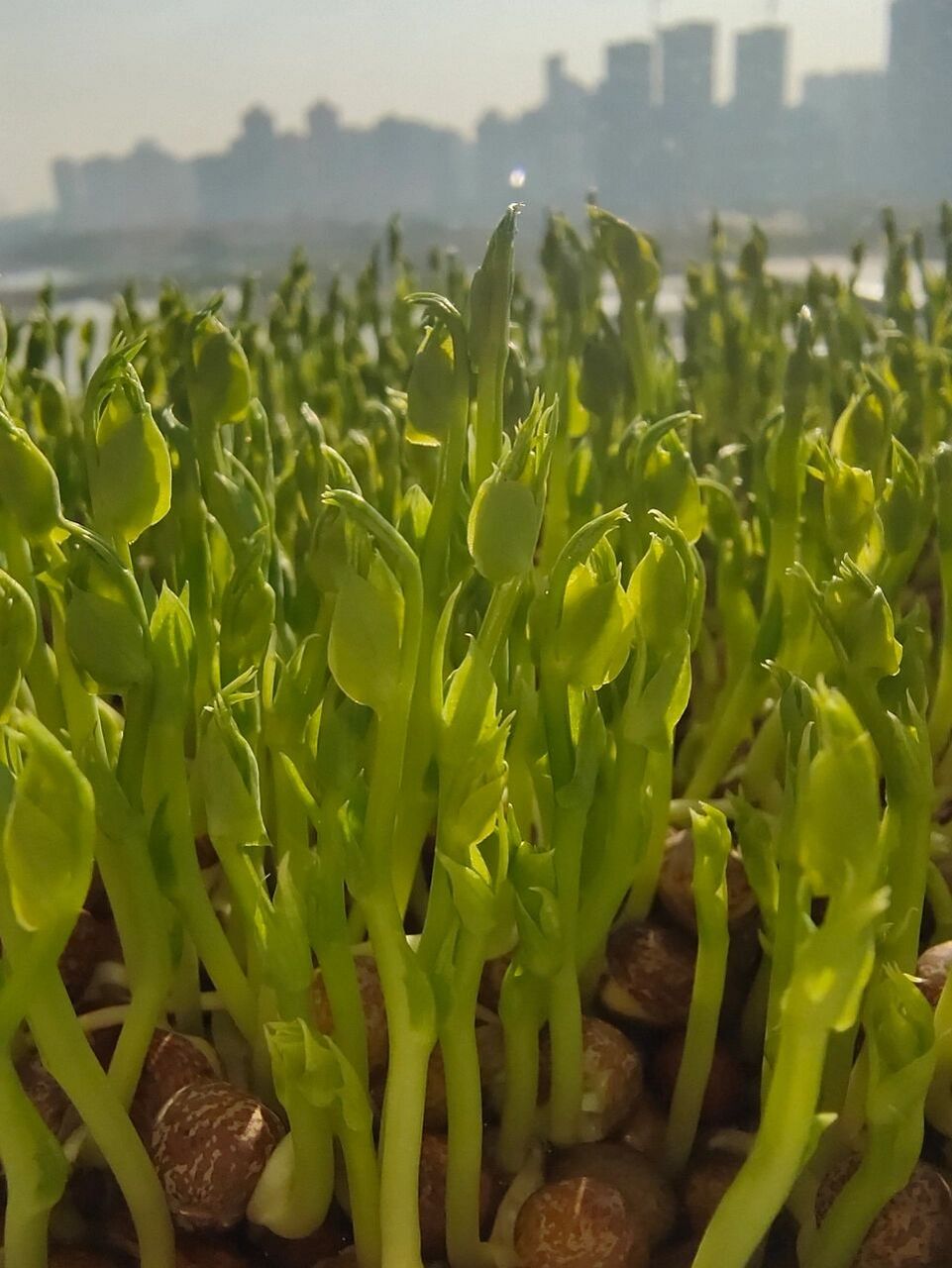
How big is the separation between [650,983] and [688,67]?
1727 mm

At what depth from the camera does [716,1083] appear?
45cm

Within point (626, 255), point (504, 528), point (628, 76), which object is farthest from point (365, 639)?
point (628, 76)

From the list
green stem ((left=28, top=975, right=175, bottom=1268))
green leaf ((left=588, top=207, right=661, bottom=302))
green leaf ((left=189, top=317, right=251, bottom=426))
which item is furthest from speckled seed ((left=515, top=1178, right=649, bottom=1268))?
green leaf ((left=588, top=207, right=661, bottom=302))

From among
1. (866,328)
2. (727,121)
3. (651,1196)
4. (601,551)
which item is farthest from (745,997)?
(727,121)

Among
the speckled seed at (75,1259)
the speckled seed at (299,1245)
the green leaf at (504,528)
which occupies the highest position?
the green leaf at (504,528)

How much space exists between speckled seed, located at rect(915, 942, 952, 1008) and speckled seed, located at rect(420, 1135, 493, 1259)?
17 centimetres

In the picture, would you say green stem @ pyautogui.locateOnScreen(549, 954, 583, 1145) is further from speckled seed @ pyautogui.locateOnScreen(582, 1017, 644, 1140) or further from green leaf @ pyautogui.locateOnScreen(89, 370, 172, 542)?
green leaf @ pyautogui.locateOnScreen(89, 370, 172, 542)

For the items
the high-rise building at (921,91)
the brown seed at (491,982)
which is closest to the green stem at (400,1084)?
the brown seed at (491,982)

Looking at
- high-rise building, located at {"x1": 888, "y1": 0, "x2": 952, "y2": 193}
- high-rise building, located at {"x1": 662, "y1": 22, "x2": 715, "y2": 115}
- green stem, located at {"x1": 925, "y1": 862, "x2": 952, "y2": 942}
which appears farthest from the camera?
high-rise building, located at {"x1": 662, "y1": 22, "x2": 715, "y2": 115}

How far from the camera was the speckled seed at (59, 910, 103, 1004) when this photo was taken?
493mm

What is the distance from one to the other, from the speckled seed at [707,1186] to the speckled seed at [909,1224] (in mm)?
32

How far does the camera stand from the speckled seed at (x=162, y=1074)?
422 millimetres

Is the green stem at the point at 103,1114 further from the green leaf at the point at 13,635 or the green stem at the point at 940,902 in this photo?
the green stem at the point at 940,902

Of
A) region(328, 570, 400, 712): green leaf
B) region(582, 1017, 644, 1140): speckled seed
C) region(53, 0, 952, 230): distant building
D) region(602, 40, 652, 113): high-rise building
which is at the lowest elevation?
region(582, 1017, 644, 1140): speckled seed
